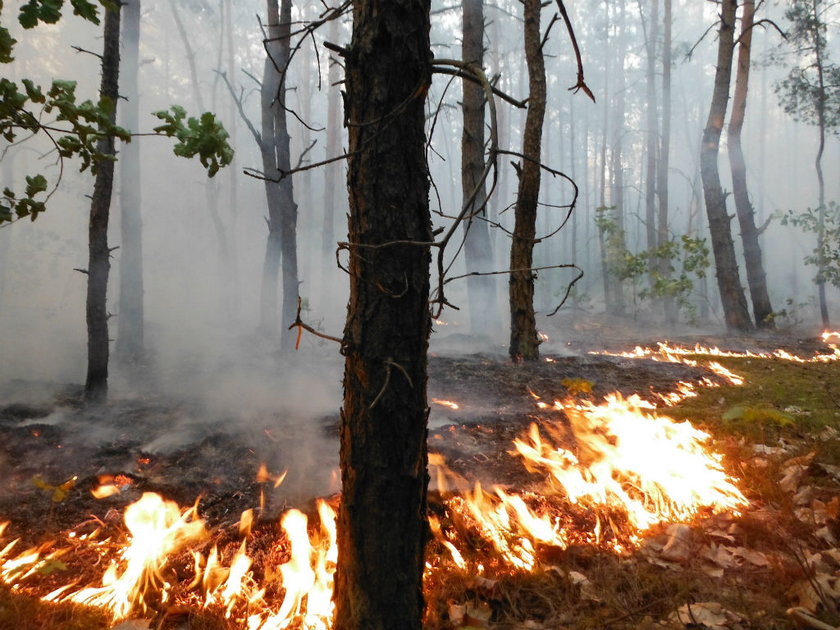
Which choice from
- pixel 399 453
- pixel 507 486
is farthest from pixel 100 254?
pixel 399 453

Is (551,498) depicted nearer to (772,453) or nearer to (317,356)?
(772,453)

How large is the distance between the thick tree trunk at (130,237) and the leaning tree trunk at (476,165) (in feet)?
24.7

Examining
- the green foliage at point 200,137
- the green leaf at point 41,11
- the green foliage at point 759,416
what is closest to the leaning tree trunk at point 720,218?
the green foliage at point 759,416

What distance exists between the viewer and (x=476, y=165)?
942 centimetres

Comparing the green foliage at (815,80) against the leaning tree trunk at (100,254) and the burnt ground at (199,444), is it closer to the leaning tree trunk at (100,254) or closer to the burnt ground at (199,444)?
the burnt ground at (199,444)

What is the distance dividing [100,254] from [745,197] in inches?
575

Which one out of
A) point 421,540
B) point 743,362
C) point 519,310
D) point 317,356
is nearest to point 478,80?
point 421,540

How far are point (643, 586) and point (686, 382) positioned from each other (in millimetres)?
4564

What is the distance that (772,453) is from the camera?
3.54 metres

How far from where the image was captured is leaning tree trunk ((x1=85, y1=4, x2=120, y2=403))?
5.70m

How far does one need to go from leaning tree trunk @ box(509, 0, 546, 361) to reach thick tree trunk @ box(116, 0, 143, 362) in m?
8.23

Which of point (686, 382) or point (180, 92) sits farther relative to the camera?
point (180, 92)

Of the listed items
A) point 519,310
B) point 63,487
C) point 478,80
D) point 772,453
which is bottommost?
point 63,487

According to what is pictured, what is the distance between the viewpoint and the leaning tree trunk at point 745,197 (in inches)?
487
